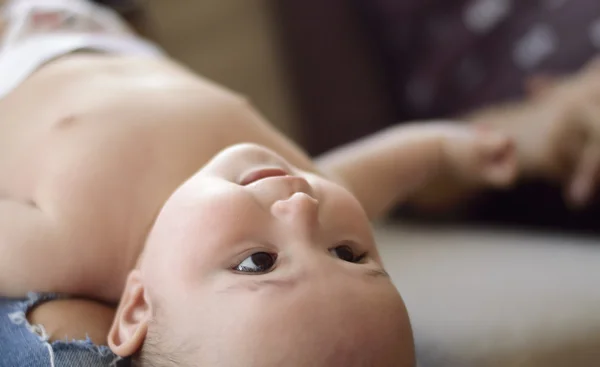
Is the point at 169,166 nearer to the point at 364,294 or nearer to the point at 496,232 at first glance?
the point at 364,294

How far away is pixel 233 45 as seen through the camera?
61.3 inches

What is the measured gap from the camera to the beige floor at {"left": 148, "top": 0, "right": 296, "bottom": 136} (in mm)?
1511

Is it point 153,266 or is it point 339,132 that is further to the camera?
point 339,132

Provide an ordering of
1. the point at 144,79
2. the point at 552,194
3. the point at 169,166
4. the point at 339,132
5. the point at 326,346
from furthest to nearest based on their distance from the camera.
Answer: the point at 339,132
the point at 552,194
the point at 144,79
the point at 169,166
the point at 326,346

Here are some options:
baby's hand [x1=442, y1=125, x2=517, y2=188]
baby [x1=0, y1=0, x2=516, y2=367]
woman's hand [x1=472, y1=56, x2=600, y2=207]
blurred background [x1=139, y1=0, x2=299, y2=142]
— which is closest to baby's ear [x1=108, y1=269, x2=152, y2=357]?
baby [x1=0, y1=0, x2=516, y2=367]

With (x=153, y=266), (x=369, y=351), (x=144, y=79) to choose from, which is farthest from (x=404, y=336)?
(x=144, y=79)

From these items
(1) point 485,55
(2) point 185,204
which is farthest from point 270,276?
(1) point 485,55

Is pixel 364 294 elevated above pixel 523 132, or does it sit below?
below

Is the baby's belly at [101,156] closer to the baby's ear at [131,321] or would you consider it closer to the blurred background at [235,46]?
the baby's ear at [131,321]

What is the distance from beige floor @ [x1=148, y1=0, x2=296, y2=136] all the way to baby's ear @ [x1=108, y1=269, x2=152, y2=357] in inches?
35.1

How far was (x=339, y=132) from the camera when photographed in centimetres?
144

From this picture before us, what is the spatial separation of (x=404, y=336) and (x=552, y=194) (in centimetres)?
68

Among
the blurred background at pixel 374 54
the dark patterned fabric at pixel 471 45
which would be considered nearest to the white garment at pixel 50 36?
the blurred background at pixel 374 54

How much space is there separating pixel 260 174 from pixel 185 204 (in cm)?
8
